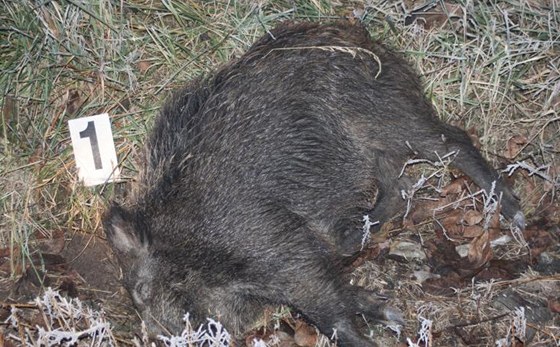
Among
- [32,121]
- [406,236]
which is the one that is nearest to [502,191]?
[406,236]

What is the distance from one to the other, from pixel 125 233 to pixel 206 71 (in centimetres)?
145

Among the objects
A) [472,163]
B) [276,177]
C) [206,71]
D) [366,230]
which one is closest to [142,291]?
[276,177]

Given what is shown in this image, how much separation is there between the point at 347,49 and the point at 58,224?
2.24 meters

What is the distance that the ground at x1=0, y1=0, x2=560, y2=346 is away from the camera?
5219 millimetres

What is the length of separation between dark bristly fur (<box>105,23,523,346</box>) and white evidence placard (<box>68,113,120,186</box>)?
0.50 metres

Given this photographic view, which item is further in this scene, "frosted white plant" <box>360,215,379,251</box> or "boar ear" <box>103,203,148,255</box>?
"frosted white plant" <box>360,215,379,251</box>

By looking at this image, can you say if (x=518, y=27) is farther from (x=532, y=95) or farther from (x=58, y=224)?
(x=58, y=224)

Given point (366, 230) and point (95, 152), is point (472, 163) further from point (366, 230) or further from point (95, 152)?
point (95, 152)

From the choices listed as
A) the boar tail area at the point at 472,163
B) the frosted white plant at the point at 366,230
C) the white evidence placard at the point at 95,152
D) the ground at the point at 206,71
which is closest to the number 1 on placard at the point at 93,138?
the white evidence placard at the point at 95,152

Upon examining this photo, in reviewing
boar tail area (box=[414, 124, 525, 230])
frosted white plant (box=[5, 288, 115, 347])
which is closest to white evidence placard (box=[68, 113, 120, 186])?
frosted white plant (box=[5, 288, 115, 347])

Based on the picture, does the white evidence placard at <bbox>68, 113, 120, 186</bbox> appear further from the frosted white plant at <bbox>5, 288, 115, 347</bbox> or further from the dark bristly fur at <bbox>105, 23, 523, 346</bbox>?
the frosted white plant at <bbox>5, 288, 115, 347</bbox>

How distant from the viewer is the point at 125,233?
464cm

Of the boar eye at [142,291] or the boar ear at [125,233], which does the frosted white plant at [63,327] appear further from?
the boar ear at [125,233]

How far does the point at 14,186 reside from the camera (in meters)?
5.56
